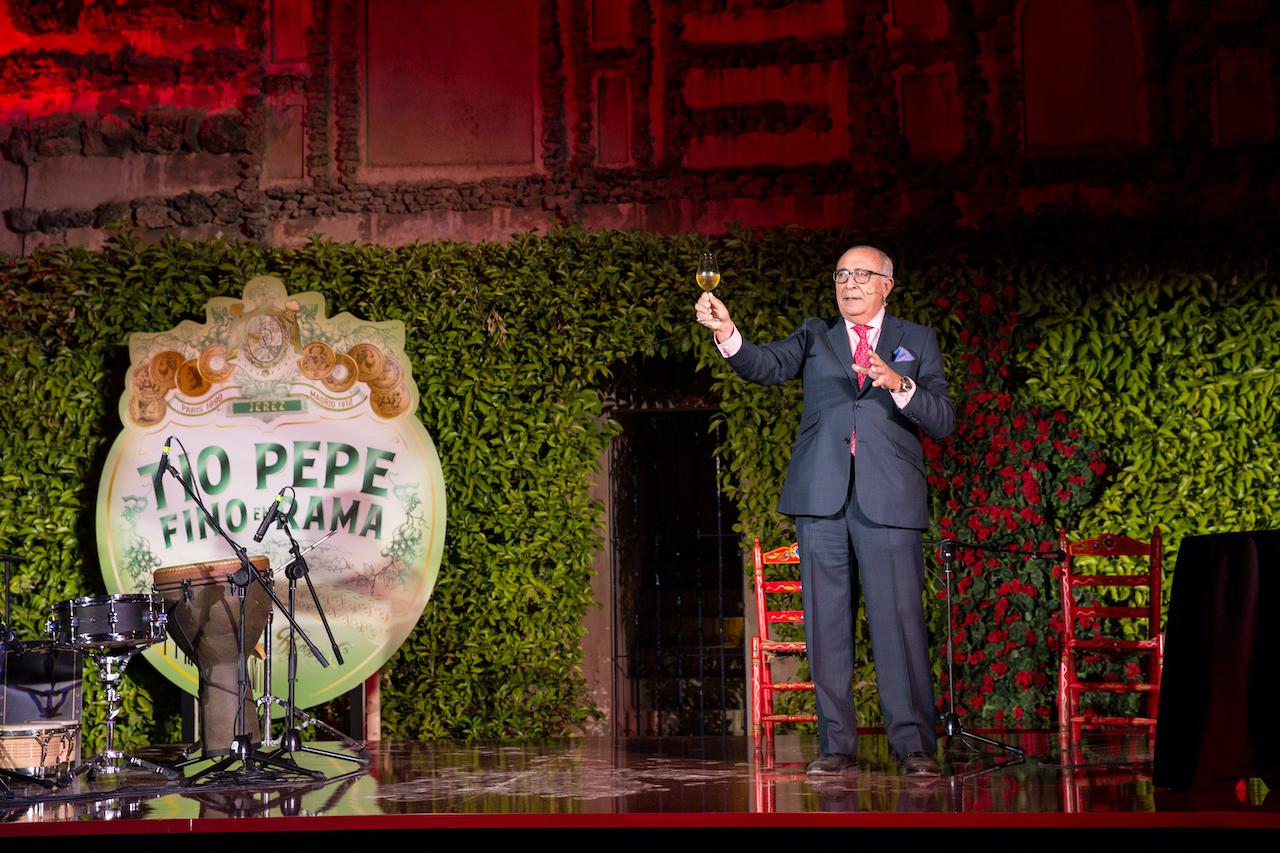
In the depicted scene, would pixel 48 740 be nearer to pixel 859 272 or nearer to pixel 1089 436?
pixel 859 272

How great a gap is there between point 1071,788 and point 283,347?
440 centimetres

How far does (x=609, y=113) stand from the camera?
7.79 m

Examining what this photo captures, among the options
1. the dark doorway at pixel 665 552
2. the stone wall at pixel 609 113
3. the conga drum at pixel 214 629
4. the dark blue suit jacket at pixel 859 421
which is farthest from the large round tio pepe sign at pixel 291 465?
the dark blue suit jacket at pixel 859 421

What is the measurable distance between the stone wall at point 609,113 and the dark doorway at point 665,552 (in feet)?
3.82

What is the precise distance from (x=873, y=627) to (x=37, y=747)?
2.96 metres

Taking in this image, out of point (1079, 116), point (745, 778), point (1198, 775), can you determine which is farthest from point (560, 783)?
point (1079, 116)

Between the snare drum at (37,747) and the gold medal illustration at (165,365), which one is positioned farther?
the gold medal illustration at (165,365)

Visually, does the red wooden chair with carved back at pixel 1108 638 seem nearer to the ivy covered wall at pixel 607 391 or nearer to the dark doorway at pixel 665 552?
the ivy covered wall at pixel 607 391

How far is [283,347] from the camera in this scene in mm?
6582

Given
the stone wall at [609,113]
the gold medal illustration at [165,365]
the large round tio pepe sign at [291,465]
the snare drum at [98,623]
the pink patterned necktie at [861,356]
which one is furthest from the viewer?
the stone wall at [609,113]

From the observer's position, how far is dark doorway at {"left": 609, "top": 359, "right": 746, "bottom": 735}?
7133 millimetres

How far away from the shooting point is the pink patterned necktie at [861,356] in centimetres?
408

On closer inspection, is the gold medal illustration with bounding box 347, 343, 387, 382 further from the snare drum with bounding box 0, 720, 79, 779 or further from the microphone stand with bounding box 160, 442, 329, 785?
the snare drum with bounding box 0, 720, 79, 779

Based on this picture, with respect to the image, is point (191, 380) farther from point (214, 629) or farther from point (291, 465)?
point (214, 629)
